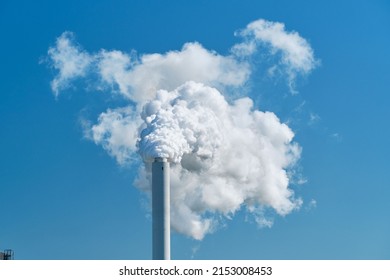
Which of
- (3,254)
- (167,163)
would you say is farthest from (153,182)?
(3,254)

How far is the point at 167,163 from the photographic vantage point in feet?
228

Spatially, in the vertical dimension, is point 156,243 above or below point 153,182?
below

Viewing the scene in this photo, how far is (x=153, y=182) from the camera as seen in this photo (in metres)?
68.4
